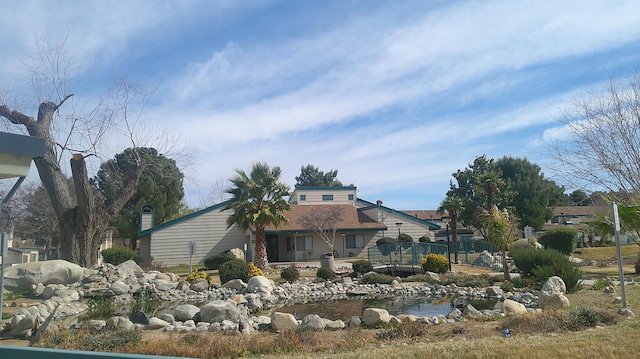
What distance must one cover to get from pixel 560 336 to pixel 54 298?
15.5 meters

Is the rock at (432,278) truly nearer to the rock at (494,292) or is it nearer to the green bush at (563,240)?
the rock at (494,292)

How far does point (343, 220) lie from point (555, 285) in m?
26.6

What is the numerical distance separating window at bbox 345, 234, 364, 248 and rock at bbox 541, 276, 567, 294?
2601 cm

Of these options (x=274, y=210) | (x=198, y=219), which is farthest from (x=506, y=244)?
(x=198, y=219)

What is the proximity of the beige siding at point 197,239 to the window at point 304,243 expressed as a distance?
395cm

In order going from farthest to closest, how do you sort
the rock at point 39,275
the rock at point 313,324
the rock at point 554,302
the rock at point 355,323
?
1. the rock at point 39,275
2. the rock at point 554,302
3. the rock at point 355,323
4. the rock at point 313,324

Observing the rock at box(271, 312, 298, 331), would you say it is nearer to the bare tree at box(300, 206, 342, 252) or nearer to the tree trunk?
the tree trunk

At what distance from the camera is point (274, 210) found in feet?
90.7

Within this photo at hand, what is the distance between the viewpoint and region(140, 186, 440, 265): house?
35656 mm

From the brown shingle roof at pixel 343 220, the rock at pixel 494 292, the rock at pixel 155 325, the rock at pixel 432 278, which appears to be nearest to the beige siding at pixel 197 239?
the brown shingle roof at pixel 343 220

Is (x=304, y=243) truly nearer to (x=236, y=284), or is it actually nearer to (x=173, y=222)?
(x=173, y=222)

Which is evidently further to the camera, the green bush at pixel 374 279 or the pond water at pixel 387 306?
the green bush at pixel 374 279

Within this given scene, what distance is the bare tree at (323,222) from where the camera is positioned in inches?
1437

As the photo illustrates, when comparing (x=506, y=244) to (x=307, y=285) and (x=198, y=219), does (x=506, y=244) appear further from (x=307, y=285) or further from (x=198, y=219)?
(x=198, y=219)
